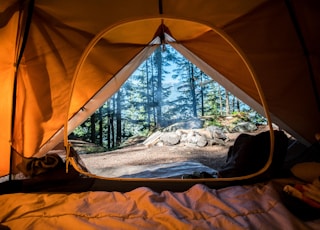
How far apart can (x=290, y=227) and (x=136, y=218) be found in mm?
602

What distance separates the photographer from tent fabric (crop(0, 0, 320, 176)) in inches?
57.2

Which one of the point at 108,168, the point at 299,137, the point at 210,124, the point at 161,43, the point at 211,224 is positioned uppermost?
the point at 161,43

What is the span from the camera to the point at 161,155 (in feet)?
6.17

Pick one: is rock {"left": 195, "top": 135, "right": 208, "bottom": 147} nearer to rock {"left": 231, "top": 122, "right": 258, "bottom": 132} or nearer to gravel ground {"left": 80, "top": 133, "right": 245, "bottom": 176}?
gravel ground {"left": 80, "top": 133, "right": 245, "bottom": 176}

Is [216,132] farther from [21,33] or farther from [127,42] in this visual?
[21,33]

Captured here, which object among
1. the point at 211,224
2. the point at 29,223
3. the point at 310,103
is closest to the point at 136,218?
the point at 211,224

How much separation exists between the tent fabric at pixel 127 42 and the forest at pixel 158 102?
0.18m

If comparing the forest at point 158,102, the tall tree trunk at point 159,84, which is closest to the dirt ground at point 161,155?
the forest at point 158,102

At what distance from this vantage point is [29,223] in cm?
100

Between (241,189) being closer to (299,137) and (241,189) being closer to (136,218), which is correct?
(136,218)

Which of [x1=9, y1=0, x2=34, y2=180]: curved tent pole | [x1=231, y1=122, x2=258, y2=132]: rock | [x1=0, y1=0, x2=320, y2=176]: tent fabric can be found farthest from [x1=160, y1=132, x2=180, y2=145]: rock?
[x1=9, y1=0, x2=34, y2=180]: curved tent pole

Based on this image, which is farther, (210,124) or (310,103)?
(210,124)

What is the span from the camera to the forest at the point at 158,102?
1919mm

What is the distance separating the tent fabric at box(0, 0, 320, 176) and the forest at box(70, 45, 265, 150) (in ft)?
0.60
